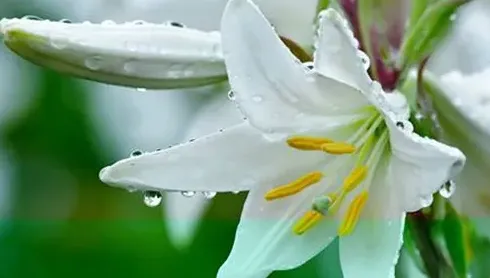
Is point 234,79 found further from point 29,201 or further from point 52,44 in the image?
point 29,201

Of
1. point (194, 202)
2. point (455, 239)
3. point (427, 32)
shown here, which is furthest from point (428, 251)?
point (194, 202)

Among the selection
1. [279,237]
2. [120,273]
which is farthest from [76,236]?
[279,237]

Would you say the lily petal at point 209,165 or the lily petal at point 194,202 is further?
the lily petal at point 194,202

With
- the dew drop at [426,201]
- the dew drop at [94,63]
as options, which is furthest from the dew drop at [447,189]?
the dew drop at [94,63]

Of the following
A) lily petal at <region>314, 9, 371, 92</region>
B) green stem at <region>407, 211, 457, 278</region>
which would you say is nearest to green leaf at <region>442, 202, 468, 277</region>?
green stem at <region>407, 211, 457, 278</region>

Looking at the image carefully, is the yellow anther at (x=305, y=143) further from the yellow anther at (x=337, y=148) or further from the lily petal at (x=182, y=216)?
the lily petal at (x=182, y=216)

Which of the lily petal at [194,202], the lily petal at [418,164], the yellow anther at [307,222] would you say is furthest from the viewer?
the lily petal at [194,202]
